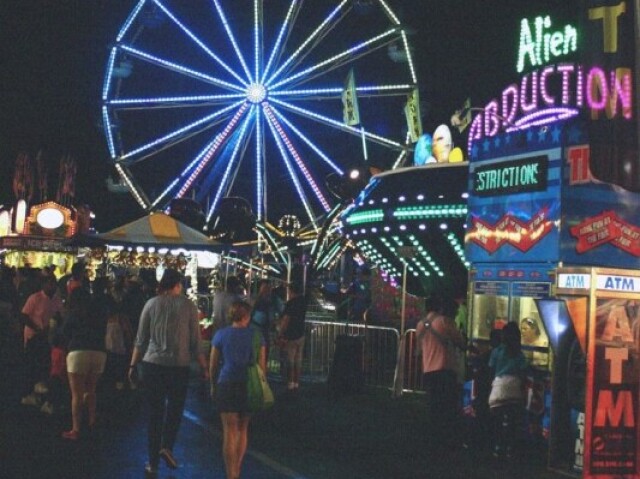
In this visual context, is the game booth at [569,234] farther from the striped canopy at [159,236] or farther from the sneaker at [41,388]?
the striped canopy at [159,236]

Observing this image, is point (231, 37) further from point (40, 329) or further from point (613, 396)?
point (613, 396)

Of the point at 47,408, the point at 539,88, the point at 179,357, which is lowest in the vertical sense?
the point at 47,408

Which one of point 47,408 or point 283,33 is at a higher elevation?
point 283,33

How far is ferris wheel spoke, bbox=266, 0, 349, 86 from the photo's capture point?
94.0 ft

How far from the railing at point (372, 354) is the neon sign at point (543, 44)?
4113 millimetres

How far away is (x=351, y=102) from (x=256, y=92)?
3393mm

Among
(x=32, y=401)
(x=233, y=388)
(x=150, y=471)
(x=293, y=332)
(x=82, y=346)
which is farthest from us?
(x=293, y=332)

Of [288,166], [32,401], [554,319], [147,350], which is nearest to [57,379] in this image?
[32,401]

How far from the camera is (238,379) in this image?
869 centimetres

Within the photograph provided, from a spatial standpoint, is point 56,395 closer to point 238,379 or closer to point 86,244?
point 238,379

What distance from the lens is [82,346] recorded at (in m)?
11.3

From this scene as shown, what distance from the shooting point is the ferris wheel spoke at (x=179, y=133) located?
28953 mm

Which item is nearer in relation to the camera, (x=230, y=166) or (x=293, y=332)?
(x=293, y=332)

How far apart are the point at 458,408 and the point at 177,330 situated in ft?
11.8
